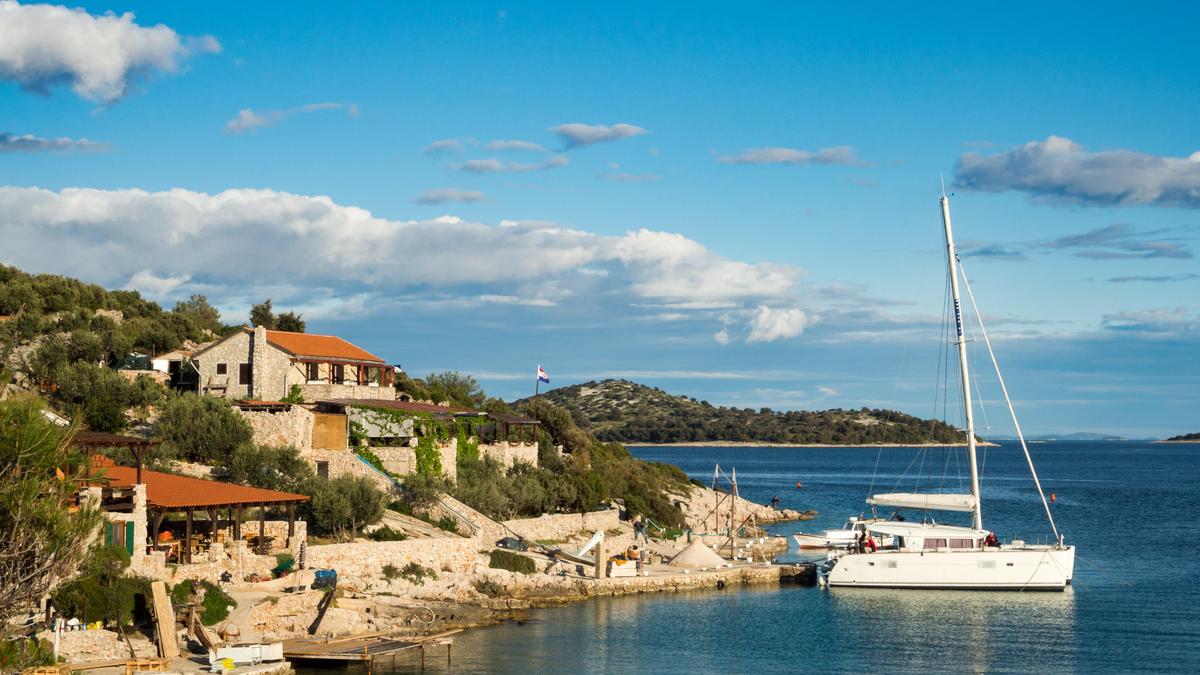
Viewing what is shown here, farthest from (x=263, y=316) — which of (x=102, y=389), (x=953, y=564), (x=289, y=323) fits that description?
(x=953, y=564)

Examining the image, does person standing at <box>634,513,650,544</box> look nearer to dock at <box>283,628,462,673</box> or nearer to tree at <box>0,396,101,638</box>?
dock at <box>283,628,462,673</box>

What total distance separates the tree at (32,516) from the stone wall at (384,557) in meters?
15.5

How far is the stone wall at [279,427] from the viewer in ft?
175

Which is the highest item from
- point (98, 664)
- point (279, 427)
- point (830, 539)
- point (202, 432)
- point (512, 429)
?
point (512, 429)

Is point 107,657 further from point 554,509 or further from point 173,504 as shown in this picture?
point 554,509

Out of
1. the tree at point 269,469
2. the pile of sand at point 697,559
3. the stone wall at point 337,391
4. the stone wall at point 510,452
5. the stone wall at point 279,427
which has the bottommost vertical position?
the pile of sand at point 697,559

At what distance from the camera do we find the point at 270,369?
59844 mm

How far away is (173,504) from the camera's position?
38.1 meters

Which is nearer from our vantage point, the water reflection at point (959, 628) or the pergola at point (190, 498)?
the pergola at point (190, 498)

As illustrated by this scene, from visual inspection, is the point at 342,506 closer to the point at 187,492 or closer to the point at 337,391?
the point at 187,492

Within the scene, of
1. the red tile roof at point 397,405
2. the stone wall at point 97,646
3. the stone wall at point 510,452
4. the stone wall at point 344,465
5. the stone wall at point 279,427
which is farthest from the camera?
the stone wall at point 510,452

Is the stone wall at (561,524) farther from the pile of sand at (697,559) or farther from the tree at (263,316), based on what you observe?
the tree at (263,316)

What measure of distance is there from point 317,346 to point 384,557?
74.4ft

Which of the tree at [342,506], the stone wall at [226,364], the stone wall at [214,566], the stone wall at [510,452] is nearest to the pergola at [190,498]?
the stone wall at [214,566]
